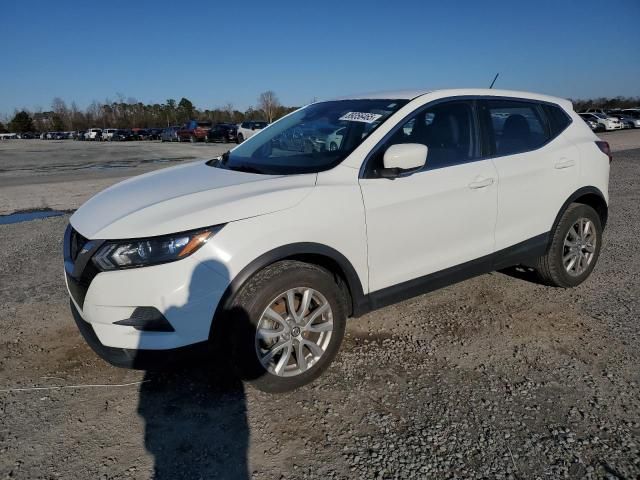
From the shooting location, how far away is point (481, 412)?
2600 mm

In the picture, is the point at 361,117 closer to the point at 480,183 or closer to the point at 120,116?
the point at 480,183

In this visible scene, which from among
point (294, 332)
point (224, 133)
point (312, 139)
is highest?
point (224, 133)

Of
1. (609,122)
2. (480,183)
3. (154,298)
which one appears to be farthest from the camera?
(609,122)

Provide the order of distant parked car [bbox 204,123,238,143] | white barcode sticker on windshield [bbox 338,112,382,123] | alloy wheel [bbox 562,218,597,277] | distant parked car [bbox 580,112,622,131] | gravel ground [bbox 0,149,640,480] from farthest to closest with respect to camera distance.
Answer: distant parked car [bbox 204,123,238,143] < distant parked car [bbox 580,112,622,131] < alloy wheel [bbox 562,218,597,277] < white barcode sticker on windshield [bbox 338,112,382,123] < gravel ground [bbox 0,149,640,480]

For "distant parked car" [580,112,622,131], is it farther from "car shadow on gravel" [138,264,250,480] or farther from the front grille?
the front grille

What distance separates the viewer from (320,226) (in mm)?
2725

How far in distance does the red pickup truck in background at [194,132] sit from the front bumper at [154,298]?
39751mm

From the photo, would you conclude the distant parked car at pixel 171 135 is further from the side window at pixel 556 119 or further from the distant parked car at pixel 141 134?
the side window at pixel 556 119

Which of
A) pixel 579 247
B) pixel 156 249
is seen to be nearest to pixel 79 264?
pixel 156 249

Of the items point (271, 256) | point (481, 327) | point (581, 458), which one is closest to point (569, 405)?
point (581, 458)

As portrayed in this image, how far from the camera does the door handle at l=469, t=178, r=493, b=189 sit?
11.0ft

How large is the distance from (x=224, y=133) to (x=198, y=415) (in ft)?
122

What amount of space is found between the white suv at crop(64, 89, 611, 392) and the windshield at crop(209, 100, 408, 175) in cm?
2

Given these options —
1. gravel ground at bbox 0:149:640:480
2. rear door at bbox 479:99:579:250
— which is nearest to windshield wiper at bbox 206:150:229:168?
gravel ground at bbox 0:149:640:480
